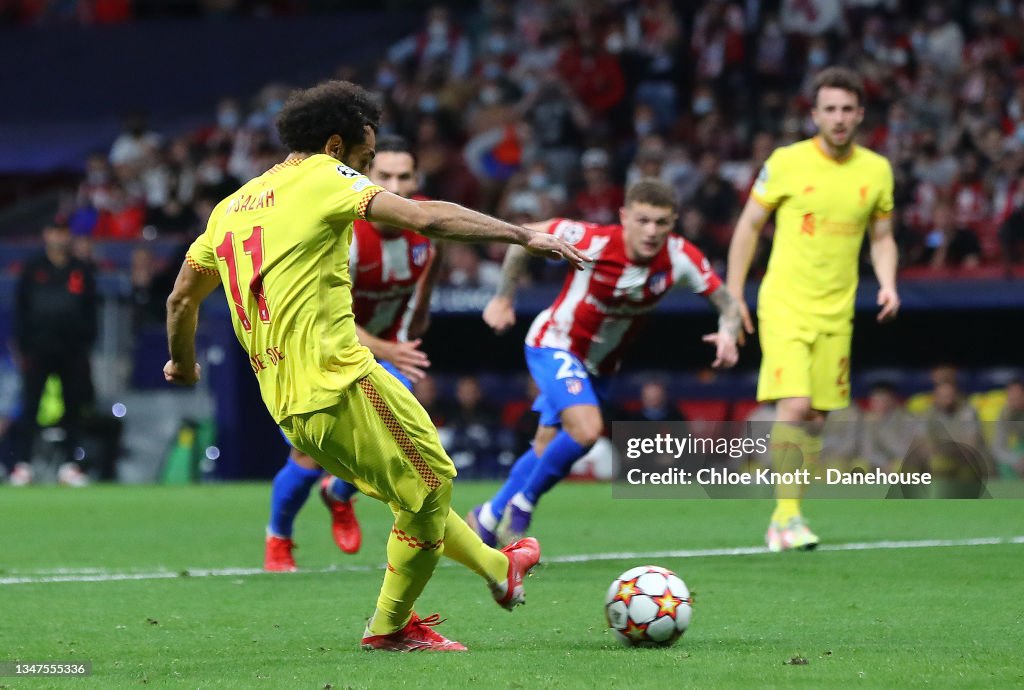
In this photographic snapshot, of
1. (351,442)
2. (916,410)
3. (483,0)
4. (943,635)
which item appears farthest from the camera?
(483,0)

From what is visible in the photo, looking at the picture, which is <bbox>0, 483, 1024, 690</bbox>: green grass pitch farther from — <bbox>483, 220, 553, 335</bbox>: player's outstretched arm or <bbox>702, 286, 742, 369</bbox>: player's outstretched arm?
<bbox>483, 220, 553, 335</bbox>: player's outstretched arm

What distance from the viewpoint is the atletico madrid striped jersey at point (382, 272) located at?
28.9 feet

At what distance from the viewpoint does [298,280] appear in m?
5.45

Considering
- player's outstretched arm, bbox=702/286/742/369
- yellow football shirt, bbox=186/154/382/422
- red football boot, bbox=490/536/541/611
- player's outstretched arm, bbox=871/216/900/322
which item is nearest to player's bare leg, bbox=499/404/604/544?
player's outstretched arm, bbox=702/286/742/369

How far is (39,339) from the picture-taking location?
16234 mm

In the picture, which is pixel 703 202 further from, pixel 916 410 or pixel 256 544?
pixel 256 544

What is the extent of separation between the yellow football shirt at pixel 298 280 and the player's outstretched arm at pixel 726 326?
3.39m

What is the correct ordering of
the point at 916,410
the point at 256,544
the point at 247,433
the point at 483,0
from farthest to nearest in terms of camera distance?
1. the point at 483,0
2. the point at 247,433
3. the point at 916,410
4. the point at 256,544

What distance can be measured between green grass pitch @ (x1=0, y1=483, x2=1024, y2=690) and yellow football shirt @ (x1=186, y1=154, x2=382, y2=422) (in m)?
0.91

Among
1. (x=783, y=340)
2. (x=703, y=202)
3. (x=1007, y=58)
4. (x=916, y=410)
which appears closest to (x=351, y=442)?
(x=783, y=340)

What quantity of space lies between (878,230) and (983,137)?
8.67 m

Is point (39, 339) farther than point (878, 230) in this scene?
Yes

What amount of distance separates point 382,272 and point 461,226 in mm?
3766

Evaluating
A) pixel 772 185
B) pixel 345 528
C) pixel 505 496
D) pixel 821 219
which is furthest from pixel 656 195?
pixel 345 528
